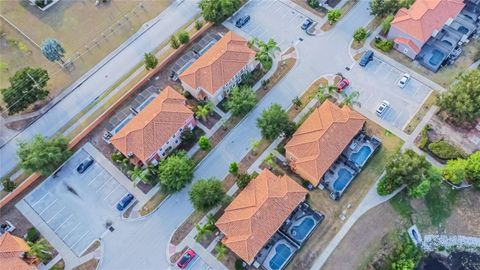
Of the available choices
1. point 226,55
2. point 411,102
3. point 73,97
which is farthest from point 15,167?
point 411,102

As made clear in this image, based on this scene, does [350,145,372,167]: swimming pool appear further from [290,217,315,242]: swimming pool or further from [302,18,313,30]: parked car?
[302,18,313,30]: parked car

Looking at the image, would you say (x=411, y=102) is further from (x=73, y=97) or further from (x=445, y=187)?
(x=73, y=97)

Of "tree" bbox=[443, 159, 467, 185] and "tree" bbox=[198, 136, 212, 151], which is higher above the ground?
"tree" bbox=[443, 159, 467, 185]

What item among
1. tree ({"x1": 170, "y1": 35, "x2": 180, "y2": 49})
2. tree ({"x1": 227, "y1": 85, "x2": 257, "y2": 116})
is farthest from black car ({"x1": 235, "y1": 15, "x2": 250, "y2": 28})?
tree ({"x1": 227, "y1": 85, "x2": 257, "y2": 116})

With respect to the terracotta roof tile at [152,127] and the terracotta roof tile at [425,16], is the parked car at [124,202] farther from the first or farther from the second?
the terracotta roof tile at [425,16]

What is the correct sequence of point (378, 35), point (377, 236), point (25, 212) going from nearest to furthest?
point (377, 236) < point (25, 212) < point (378, 35)
